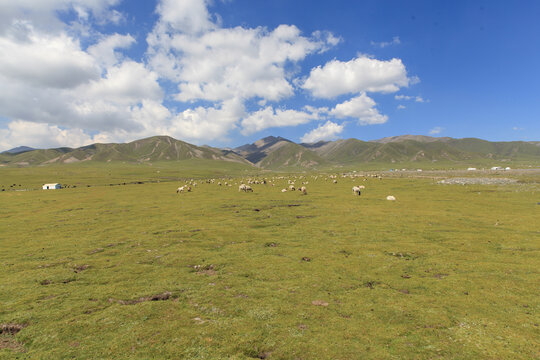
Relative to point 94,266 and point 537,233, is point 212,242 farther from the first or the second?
point 537,233

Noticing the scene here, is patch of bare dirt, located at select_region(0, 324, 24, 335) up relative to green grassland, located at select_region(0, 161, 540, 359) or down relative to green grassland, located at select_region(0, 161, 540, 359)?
up

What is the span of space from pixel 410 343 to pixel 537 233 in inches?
1123

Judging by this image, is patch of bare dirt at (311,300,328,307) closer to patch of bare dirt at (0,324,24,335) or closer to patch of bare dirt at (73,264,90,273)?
patch of bare dirt at (0,324,24,335)

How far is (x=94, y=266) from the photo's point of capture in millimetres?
19391

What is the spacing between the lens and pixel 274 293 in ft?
49.4

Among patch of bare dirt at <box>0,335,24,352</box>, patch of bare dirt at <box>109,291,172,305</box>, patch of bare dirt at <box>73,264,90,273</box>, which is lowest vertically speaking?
patch of bare dirt at <box>109,291,172,305</box>

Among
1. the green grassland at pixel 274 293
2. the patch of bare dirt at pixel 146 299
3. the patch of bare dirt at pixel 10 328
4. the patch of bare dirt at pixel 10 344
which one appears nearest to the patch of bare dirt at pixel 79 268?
the green grassland at pixel 274 293

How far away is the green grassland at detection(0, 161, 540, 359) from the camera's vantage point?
10.6 m

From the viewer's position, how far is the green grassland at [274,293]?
10.6 metres

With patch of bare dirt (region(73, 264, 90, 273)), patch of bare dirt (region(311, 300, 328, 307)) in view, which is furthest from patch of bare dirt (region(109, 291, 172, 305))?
patch of bare dirt (region(311, 300, 328, 307))

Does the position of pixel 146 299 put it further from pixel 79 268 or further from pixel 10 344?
pixel 79 268

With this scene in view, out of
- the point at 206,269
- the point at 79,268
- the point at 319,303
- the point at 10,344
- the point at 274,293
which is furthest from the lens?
the point at 206,269

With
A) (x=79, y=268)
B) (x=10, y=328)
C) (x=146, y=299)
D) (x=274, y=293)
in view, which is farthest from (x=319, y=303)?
(x=79, y=268)

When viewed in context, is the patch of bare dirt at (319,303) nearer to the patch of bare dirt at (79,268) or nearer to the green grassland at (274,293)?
the green grassland at (274,293)
